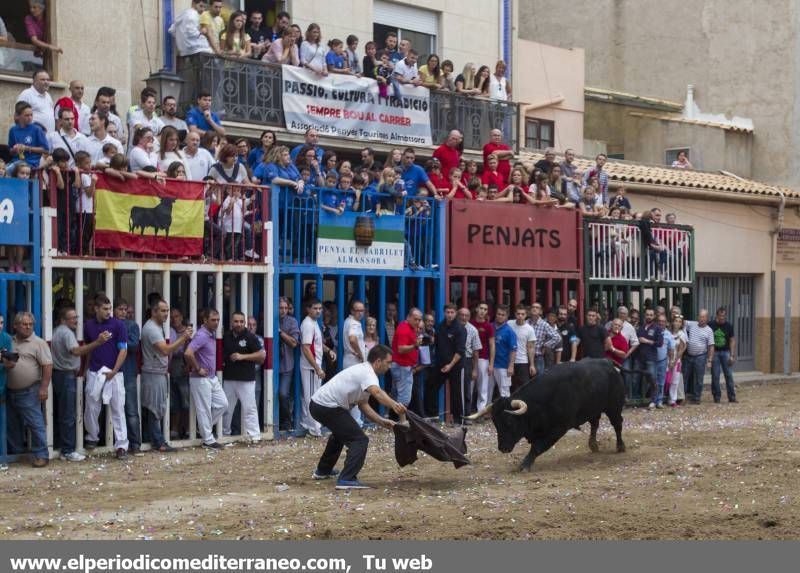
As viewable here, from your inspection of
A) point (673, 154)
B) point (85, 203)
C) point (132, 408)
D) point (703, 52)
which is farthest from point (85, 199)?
point (703, 52)

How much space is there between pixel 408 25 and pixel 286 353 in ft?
32.5

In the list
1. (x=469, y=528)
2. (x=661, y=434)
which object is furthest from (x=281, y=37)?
(x=469, y=528)

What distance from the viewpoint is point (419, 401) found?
20.9 metres

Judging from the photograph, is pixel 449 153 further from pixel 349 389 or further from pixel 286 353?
pixel 349 389

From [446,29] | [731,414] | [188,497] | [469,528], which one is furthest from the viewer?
[446,29]

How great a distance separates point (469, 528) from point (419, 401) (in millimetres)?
9461

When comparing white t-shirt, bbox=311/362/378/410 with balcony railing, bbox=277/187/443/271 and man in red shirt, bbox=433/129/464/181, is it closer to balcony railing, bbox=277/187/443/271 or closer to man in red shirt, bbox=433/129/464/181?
balcony railing, bbox=277/187/443/271

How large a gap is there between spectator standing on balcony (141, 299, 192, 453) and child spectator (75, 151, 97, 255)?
1.19m

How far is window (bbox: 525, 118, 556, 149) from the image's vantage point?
30984mm

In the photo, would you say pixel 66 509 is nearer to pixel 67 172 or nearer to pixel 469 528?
pixel 469 528

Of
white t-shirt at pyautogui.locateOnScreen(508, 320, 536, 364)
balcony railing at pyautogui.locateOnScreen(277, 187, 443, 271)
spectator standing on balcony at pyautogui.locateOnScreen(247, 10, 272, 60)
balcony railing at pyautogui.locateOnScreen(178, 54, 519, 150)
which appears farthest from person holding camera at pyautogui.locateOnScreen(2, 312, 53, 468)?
white t-shirt at pyautogui.locateOnScreen(508, 320, 536, 364)

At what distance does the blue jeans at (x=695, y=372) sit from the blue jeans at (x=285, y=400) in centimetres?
933

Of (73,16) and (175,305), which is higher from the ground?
(73,16)

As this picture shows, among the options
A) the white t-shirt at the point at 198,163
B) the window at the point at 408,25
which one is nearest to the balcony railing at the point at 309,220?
the white t-shirt at the point at 198,163
